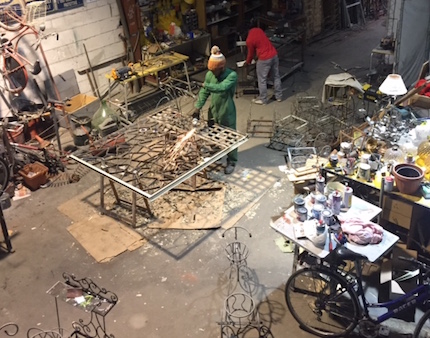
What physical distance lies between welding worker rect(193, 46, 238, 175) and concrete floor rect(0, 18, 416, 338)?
2.29ft

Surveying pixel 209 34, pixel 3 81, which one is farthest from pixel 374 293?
pixel 209 34

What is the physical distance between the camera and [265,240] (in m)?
4.83

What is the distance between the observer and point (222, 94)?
219 inches

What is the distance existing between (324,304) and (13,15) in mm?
5171

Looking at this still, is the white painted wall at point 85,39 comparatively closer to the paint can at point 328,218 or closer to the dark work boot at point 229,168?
the dark work boot at point 229,168

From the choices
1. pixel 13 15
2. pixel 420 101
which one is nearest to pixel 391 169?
pixel 420 101

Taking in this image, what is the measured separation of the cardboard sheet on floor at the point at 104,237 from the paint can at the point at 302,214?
1.83 meters

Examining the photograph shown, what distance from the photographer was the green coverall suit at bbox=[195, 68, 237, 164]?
5523 mm

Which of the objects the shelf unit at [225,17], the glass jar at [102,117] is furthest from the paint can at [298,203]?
the shelf unit at [225,17]

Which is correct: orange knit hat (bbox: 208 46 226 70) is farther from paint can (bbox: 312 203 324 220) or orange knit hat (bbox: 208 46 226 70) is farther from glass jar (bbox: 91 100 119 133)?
paint can (bbox: 312 203 324 220)

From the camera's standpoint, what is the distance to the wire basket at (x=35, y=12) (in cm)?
624

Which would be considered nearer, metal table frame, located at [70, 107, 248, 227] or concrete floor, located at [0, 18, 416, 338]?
concrete floor, located at [0, 18, 416, 338]

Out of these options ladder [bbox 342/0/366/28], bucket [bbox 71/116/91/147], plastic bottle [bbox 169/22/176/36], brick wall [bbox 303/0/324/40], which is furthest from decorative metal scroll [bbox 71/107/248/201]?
ladder [bbox 342/0/366/28]

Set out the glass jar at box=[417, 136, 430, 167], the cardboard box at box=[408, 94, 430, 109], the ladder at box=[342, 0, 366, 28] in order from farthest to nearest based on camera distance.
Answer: the ladder at box=[342, 0, 366, 28] < the cardboard box at box=[408, 94, 430, 109] < the glass jar at box=[417, 136, 430, 167]
